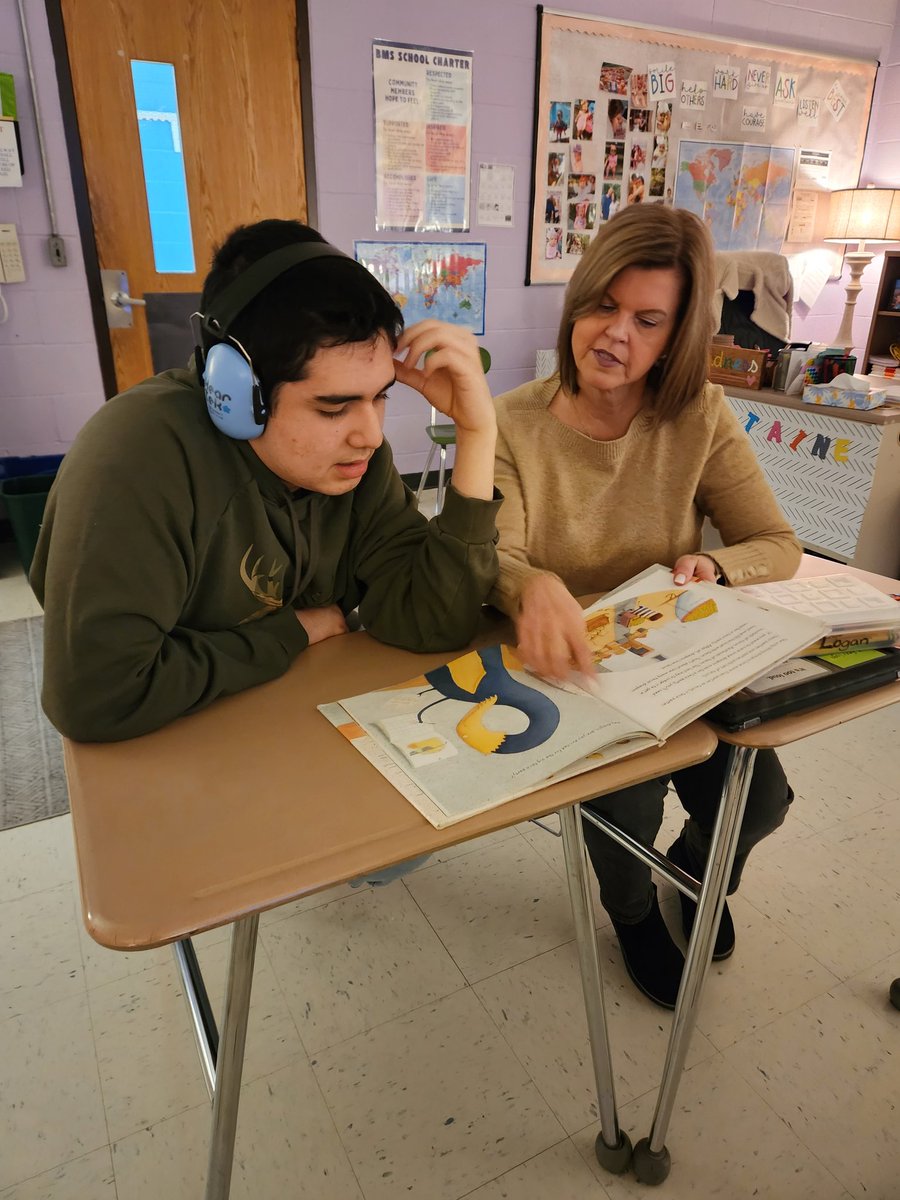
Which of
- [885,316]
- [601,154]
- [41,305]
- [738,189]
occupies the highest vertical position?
[601,154]

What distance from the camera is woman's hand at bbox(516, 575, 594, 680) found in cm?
87

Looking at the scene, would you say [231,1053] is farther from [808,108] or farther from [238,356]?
[808,108]

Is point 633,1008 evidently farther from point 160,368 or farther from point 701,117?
point 701,117

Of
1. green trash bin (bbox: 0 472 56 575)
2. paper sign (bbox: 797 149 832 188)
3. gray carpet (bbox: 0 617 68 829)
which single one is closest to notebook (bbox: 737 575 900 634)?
gray carpet (bbox: 0 617 68 829)

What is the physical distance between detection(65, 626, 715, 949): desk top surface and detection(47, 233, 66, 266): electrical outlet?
2.88m

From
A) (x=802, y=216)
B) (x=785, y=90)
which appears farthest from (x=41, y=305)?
(x=802, y=216)

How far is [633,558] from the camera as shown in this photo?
1321mm

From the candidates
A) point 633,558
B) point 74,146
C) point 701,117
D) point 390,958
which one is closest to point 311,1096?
point 390,958

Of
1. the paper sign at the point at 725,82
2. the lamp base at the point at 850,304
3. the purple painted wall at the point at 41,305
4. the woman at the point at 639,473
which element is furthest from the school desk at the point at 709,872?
the paper sign at the point at 725,82

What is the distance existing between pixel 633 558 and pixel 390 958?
827mm

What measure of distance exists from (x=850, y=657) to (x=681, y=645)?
207 mm

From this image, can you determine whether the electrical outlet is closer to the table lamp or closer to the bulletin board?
the bulletin board

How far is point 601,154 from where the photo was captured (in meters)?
4.07

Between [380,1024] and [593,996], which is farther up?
[593,996]
